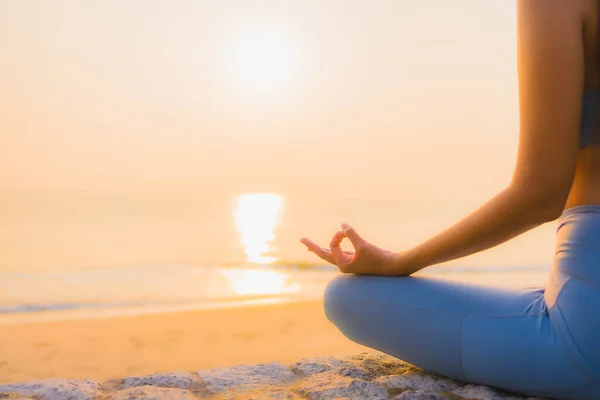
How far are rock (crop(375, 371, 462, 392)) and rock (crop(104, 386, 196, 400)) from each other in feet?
2.45

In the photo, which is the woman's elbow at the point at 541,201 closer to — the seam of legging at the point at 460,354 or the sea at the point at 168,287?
the seam of legging at the point at 460,354

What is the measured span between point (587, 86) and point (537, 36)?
0.82 feet

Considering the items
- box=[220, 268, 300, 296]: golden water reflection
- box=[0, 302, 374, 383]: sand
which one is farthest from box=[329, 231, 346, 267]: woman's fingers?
box=[220, 268, 300, 296]: golden water reflection

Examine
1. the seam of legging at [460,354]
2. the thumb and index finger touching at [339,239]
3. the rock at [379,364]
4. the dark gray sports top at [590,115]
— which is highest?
the dark gray sports top at [590,115]

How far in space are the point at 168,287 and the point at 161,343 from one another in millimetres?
3102

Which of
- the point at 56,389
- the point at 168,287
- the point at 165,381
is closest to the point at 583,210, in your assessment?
the point at 165,381

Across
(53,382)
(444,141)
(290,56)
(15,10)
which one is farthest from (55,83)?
(53,382)

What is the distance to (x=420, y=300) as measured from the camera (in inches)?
75.5

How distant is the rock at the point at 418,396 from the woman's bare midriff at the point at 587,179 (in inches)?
31.3

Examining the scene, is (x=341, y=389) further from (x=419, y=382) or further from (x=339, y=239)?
(x=339, y=239)

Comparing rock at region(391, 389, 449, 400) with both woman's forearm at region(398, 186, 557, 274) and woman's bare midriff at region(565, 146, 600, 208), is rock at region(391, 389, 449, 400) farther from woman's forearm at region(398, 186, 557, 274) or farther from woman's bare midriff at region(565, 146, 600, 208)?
woman's bare midriff at region(565, 146, 600, 208)

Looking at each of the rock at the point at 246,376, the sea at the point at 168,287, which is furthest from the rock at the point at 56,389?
the sea at the point at 168,287

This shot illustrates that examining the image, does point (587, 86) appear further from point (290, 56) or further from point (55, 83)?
point (55, 83)

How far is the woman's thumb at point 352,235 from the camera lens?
1.99 metres
